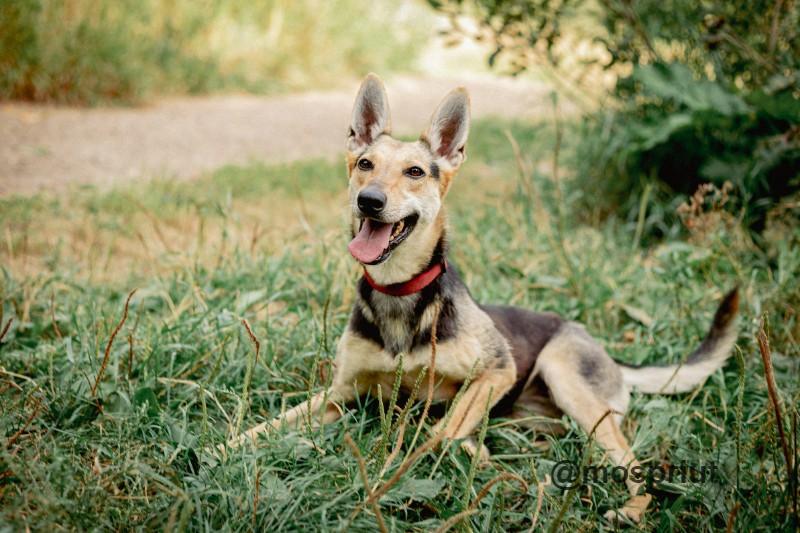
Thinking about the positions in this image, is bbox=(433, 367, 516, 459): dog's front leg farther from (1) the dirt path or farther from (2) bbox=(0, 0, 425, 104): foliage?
(2) bbox=(0, 0, 425, 104): foliage

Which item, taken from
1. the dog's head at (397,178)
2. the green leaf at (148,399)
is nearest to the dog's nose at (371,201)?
the dog's head at (397,178)

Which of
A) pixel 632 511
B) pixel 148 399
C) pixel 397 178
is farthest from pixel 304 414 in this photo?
pixel 632 511

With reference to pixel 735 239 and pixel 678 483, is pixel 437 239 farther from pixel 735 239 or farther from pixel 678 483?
pixel 735 239

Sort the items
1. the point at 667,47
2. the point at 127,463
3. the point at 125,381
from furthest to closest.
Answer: the point at 667,47, the point at 125,381, the point at 127,463

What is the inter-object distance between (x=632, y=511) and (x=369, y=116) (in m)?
2.32

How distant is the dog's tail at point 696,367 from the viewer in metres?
2.83

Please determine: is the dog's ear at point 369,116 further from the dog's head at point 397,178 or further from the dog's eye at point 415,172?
the dog's eye at point 415,172

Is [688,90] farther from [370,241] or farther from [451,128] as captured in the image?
[370,241]

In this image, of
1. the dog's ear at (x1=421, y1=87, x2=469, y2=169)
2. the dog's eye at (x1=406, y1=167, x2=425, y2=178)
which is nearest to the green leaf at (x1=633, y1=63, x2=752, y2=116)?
the dog's ear at (x1=421, y1=87, x2=469, y2=169)

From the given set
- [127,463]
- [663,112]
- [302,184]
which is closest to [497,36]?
[663,112]

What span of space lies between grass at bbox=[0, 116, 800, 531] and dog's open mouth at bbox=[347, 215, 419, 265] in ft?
1.85

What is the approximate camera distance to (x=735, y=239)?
161 inches

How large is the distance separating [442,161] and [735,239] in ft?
8.04

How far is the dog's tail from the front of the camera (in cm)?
283
